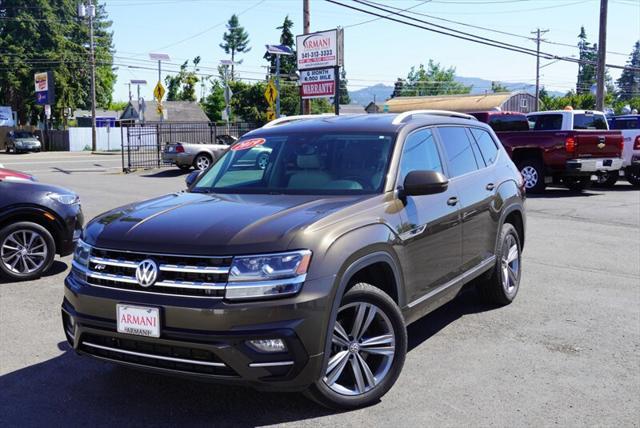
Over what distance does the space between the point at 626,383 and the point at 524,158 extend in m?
13.0

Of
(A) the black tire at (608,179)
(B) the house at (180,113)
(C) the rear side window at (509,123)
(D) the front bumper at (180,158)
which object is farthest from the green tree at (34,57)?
Result: (A) the black tire at (608,179)

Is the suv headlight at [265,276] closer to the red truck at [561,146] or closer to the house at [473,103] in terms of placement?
the red truck at [561,146]

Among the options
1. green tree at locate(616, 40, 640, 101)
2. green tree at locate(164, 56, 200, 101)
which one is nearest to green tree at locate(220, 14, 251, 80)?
green tree at locate(164, 56, 200, 101)

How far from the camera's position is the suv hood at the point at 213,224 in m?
3.49

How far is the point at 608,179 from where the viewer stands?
18641mm

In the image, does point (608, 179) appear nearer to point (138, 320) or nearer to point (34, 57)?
point (138, 320)

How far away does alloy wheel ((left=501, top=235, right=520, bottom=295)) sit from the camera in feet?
20.6

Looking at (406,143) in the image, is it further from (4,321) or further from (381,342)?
(4,321)

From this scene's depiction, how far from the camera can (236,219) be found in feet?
12.4

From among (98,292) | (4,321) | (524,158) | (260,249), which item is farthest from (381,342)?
(524,158)

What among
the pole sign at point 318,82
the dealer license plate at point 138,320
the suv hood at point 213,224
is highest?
the pole sign at point 318,82

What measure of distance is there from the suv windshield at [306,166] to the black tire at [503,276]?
2011 mm

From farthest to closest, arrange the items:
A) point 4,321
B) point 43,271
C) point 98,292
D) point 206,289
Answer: point 43,271
point 4,321
point 98,292
point 206,289

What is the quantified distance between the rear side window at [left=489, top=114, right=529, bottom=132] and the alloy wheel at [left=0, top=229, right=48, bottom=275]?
1288cm
